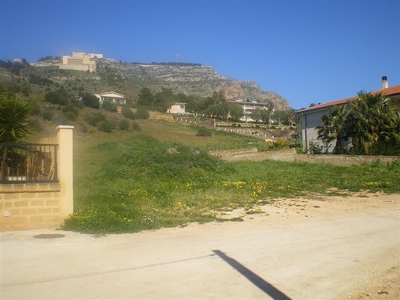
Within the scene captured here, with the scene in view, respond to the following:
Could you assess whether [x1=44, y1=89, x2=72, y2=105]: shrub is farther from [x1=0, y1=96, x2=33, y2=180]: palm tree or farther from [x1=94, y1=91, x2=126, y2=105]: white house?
[x1=0, y1=96, x2=33, y2=180]: palm tree

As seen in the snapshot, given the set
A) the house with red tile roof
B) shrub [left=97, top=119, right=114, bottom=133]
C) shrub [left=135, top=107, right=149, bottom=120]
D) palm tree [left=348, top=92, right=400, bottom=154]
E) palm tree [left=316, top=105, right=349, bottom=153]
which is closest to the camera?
palm tree [left=348, top=92, right=400, bottom=154]

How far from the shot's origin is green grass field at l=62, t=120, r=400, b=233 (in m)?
10.4

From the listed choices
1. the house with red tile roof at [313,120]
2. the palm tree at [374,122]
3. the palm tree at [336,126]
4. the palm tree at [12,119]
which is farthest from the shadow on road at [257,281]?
the house with red tile roof at [313,120]

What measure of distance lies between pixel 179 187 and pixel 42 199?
25.7ft

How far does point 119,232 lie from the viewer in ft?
30.2

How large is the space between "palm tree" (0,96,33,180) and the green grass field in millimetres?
2652

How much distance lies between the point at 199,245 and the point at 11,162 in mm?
5340

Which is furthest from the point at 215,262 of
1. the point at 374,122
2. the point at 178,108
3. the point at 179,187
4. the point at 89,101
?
the point at 178,108

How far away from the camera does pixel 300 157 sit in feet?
101

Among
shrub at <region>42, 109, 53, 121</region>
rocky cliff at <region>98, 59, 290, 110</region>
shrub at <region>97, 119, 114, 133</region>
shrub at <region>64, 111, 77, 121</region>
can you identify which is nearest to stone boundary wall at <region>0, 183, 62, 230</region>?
shrub at <region>42, 109, 53, 121</region>

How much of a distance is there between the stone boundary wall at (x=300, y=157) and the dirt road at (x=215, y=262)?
622 inches

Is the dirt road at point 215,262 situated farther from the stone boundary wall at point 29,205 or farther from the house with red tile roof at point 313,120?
the house with red tile roof at point 313,120

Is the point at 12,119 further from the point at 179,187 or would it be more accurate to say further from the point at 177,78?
the point at 177,78

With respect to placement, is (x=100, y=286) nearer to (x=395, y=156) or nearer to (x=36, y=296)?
(x=36, y=296)
